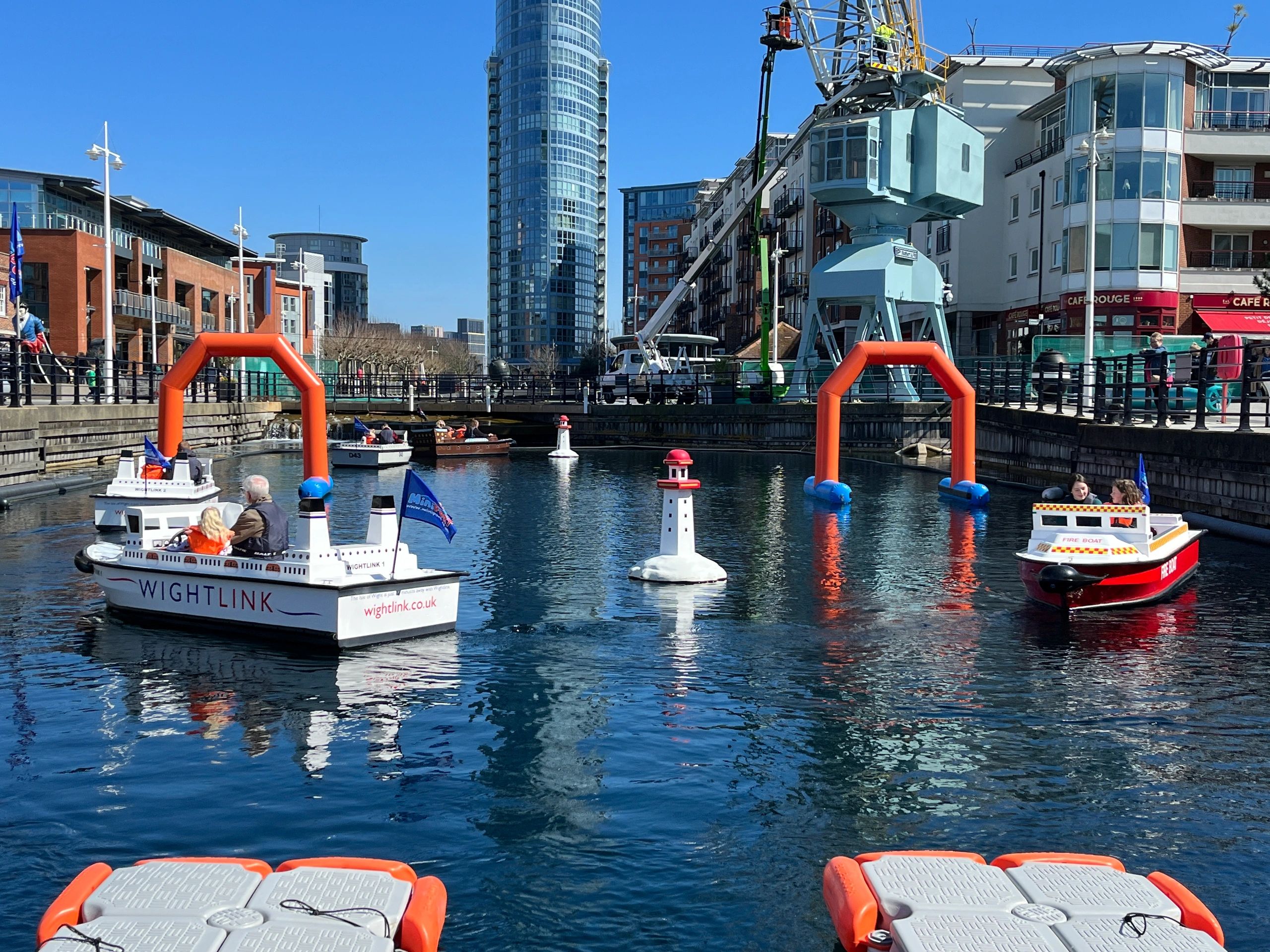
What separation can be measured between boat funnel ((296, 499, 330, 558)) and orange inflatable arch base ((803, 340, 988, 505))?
1788cm

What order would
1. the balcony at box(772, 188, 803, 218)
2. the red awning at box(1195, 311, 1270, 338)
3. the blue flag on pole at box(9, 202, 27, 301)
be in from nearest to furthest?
1. the blue flag on pole at box(9, 202, 27, 301)
2. the red awning at box(1195, 311, 1270, 338)
3. the balcony at box(772, 188, 803, 218)

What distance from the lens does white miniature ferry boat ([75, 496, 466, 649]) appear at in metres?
12.4

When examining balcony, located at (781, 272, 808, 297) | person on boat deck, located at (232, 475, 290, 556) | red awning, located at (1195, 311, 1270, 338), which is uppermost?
balcony, located at (781, 272, 808, 297)

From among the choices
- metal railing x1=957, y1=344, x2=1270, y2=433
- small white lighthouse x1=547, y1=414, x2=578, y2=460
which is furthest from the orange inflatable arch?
small white lighthouse x1=547, y1=414, x2=578, y2=460

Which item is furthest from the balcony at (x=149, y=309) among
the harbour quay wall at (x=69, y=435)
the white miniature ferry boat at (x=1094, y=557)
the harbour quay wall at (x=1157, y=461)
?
the white miniature ferry boat at (x=1094, y=557)

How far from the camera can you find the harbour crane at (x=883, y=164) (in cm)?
4509

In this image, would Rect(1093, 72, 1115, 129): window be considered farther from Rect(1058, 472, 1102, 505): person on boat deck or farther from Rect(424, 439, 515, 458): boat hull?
Rect(1058, 472, 1102, 505): person on boat deck

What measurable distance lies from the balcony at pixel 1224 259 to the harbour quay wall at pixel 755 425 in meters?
14.0

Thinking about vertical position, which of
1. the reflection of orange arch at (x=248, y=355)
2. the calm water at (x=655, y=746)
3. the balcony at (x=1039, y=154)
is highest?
the balcony at (x=1039, y=154)

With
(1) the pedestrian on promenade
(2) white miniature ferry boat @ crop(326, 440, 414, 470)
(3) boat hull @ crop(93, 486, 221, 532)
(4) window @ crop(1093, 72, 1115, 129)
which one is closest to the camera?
(3) boat hull @ crop(93, 486, 221, 532)

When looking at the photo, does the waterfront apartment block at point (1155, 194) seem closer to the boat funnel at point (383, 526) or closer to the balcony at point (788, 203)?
the balcony at point (788, 203)

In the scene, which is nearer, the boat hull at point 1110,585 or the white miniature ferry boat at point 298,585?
the white miniature ferry boat at point 298,585

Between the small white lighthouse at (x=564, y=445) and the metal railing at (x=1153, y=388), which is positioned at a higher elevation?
Result: the metal railing at (x=1153, y=388)

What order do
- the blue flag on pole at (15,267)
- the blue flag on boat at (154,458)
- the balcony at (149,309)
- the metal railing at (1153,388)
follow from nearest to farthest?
the blue flag on boat at (154,458), the metal railing at (1153,388), the blue flag on pole at (15,267), the balcony at (149,309)
